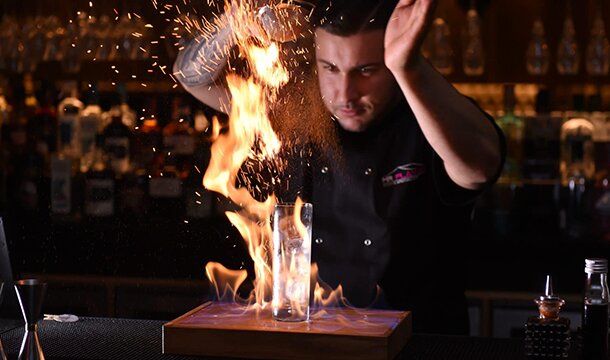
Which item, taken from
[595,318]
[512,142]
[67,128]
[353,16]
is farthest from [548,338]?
[67,128]

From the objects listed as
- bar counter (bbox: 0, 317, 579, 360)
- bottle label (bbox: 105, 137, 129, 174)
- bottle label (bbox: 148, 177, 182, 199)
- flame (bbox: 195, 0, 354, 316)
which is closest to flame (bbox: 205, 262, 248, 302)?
flame (bbox: 195, 0, 354, 316)

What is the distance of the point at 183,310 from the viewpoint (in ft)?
12.8

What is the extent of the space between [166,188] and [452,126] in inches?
70.3

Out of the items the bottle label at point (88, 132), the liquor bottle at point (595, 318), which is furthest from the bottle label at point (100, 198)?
the liquor bottle at point (595, 318)

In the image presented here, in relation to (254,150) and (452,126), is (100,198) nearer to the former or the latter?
Result: (254,150)

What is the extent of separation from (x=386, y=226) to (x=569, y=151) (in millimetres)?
1630

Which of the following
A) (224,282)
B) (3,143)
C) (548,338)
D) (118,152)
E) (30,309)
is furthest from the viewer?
(3,143)

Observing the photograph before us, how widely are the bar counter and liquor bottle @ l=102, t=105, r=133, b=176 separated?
212cm

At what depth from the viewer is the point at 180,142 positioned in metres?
4.32

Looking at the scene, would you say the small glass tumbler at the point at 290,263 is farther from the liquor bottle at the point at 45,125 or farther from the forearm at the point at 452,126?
the liquor bottle at the point at 45,125

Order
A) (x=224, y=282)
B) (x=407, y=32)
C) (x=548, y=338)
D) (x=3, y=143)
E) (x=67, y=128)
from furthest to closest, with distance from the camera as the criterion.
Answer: (x=3, y=143) < (x=67, y=128) < (x=407, y=32) < (x=224, y=282) < (x=548, y=338)

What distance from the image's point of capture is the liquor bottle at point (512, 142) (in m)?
4.48

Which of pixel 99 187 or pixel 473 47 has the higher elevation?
pixel 473 47

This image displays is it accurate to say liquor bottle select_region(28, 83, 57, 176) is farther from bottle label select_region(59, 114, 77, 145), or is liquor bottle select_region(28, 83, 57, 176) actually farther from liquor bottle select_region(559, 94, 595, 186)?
liquor bottle select_region(559, 94, 595, 186)
